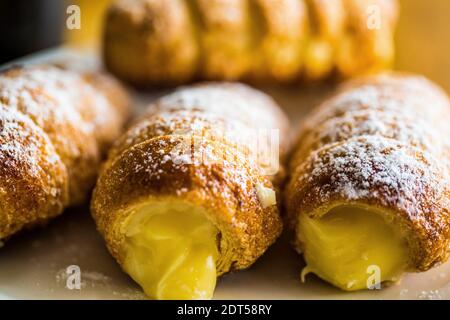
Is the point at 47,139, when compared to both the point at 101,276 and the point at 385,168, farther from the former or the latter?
the point at 385,168

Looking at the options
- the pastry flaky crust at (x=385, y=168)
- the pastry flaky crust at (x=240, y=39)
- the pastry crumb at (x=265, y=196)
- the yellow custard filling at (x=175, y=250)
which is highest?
the pastry flaky crust at (x=240, y=39)

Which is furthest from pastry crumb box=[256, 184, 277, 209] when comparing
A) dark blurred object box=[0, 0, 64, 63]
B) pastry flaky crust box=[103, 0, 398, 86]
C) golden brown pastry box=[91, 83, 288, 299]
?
dark blurred object box=[0, 0, 64, 63]

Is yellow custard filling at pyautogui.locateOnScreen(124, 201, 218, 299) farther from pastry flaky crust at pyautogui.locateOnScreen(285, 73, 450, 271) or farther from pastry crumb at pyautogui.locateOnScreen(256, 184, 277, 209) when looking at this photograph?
pastry flaky crust at pyautogui.locateOnScreen(285, 73, 450, 271)

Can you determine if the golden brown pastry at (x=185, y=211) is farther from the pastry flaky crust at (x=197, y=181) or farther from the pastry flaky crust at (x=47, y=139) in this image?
the pastry flaky crust at (x=47, y=139)

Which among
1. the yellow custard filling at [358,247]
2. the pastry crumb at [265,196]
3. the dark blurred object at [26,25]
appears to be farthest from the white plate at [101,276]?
the dark blurred object at [26,25]

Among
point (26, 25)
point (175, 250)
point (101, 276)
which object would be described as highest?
point (26, 25)

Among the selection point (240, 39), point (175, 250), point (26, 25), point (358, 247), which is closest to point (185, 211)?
point (175, 250)
